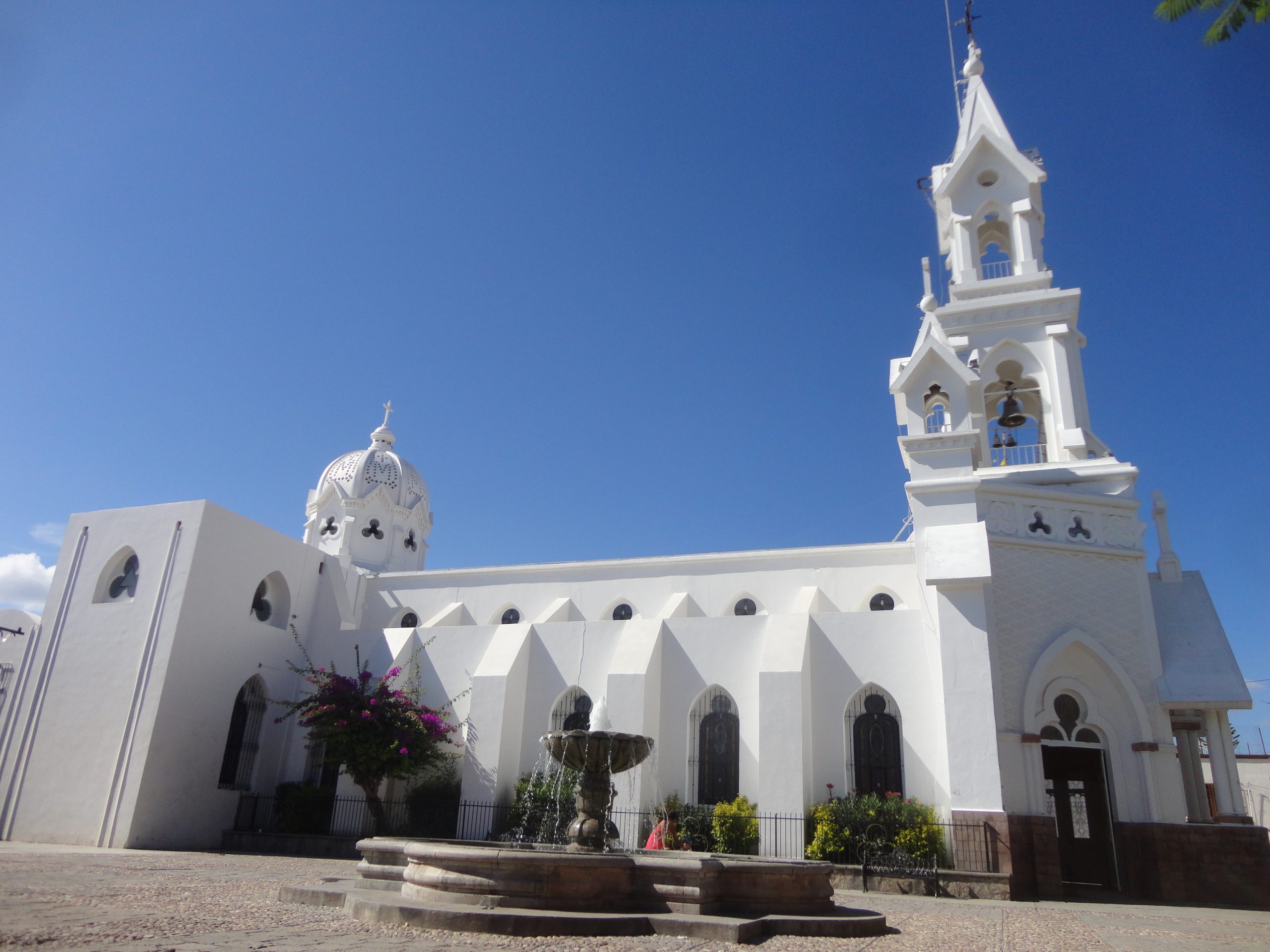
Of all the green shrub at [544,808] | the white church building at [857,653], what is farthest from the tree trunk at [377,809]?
the green shrub at [544,808]

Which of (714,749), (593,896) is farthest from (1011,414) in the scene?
(593,896)

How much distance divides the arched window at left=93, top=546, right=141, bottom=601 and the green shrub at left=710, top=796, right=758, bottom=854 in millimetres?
16024

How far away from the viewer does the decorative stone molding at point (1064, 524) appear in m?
17.7

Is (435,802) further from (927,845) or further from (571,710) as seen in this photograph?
(927,845)

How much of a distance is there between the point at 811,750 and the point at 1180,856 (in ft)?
22.7

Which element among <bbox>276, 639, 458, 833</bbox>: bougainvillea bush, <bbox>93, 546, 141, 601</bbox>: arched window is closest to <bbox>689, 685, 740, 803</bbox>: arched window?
<bbox>276, 639, 458, 833</bbox>: bougainvillea bush

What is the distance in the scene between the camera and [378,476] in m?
34.8

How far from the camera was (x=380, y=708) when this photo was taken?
20906 mm

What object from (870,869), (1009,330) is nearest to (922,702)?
(870,869)

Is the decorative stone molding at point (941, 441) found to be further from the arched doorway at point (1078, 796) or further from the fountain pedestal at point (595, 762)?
the fountain pedestal at point (595, 762)

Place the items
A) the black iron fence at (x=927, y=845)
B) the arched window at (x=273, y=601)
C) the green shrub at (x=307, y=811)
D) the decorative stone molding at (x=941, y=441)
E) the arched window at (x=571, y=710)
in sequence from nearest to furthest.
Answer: the black iron fence at (x=927, y=845) < the decorative stone molding at (x=941, y=441) < the green shrub at (x=307, y=811) < the arched window at (x=571, y=710) < the arched window at (x=273, y=601)

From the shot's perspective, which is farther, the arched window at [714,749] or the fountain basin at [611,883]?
the arched window at [714,749]

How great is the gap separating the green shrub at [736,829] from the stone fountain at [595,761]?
6861 mm

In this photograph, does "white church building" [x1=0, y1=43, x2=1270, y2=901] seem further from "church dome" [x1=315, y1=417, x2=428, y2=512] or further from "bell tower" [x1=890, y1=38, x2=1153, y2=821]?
"church dome" [x1=315, y1=417, x2=428, y2=512]
